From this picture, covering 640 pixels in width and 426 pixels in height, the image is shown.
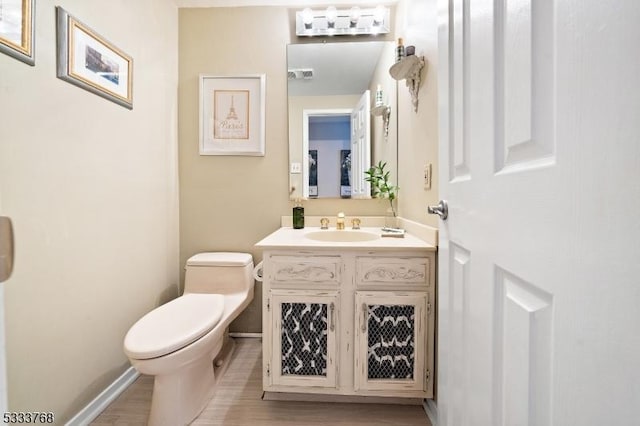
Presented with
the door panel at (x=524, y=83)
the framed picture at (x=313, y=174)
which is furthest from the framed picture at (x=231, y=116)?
the door panel at (x=524, y=83)

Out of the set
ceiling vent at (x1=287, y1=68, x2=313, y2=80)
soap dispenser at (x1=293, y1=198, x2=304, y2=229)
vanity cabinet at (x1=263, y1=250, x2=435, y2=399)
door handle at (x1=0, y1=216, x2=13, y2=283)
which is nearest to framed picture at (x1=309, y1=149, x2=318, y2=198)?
soap dispenser at (x1=293, y1=198, x2=304, y2=229)

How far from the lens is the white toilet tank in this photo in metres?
1.75

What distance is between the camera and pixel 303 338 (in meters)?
1.28

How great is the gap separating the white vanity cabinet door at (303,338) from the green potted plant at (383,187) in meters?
0.83

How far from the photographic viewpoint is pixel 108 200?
138 cm

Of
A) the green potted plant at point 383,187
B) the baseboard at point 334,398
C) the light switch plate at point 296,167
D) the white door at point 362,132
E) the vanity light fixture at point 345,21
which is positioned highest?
the vanity light fixture at point 345,21

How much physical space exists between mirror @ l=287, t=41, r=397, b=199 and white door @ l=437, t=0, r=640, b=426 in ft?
3.64

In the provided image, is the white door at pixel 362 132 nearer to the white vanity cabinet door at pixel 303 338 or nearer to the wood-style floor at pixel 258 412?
the white vanity cabinet door at pixel 303 338

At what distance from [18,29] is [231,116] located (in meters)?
1.09

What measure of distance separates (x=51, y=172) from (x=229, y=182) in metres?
0.99

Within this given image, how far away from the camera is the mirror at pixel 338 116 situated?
188 centimetres

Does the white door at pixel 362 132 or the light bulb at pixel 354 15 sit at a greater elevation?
the light bulb at pixel 354 15

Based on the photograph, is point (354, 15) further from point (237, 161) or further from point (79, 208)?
point (79, 208)

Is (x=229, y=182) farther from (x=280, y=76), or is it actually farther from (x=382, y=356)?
(x=382, y=356)
